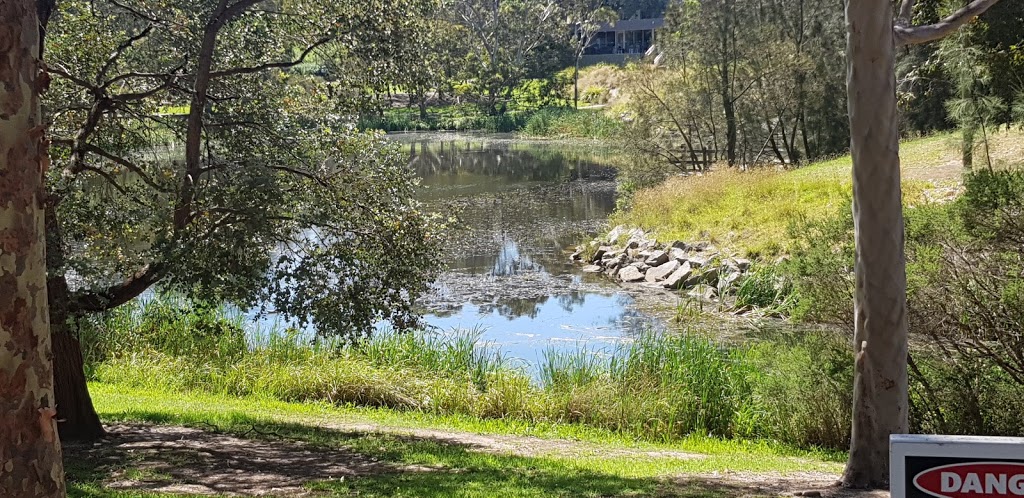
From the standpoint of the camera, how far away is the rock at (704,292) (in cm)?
2234

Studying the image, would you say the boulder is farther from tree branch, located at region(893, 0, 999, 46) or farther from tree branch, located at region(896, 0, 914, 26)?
tree branch, located at region(893, 0, 999, 46)

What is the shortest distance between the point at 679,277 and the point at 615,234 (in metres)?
5.18

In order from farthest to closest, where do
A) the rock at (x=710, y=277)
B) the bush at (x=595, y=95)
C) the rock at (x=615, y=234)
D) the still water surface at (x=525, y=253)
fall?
the bush at (x=595, y=95)
the rock at (x=615, y=234)
the rock at (x=710, y=277)
the still water surface at (x=525, y=253)

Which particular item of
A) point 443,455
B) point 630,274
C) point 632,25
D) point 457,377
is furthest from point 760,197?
point 632,25

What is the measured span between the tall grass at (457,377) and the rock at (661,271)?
8.60 m

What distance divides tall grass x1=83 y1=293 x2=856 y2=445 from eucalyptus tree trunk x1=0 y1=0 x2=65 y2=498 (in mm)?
7592

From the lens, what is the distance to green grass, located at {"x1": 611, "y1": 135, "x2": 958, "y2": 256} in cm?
2386

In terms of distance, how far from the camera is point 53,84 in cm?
909

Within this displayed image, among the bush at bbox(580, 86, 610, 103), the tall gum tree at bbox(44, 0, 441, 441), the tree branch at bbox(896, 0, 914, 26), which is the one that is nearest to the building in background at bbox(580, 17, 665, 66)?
the bush at bbox(580, 86, 610, 103)

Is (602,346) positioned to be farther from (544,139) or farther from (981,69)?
(544,139)

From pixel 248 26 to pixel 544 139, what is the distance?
54.1 m

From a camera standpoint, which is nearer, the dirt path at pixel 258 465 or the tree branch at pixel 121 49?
the dirt path at pixel 258 465

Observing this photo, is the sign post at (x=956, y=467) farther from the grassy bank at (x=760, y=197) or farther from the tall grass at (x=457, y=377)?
the grassy bank at (x=760, y=197)

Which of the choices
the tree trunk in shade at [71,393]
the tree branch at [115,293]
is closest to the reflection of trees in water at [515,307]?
the tree branch at [115,293]
